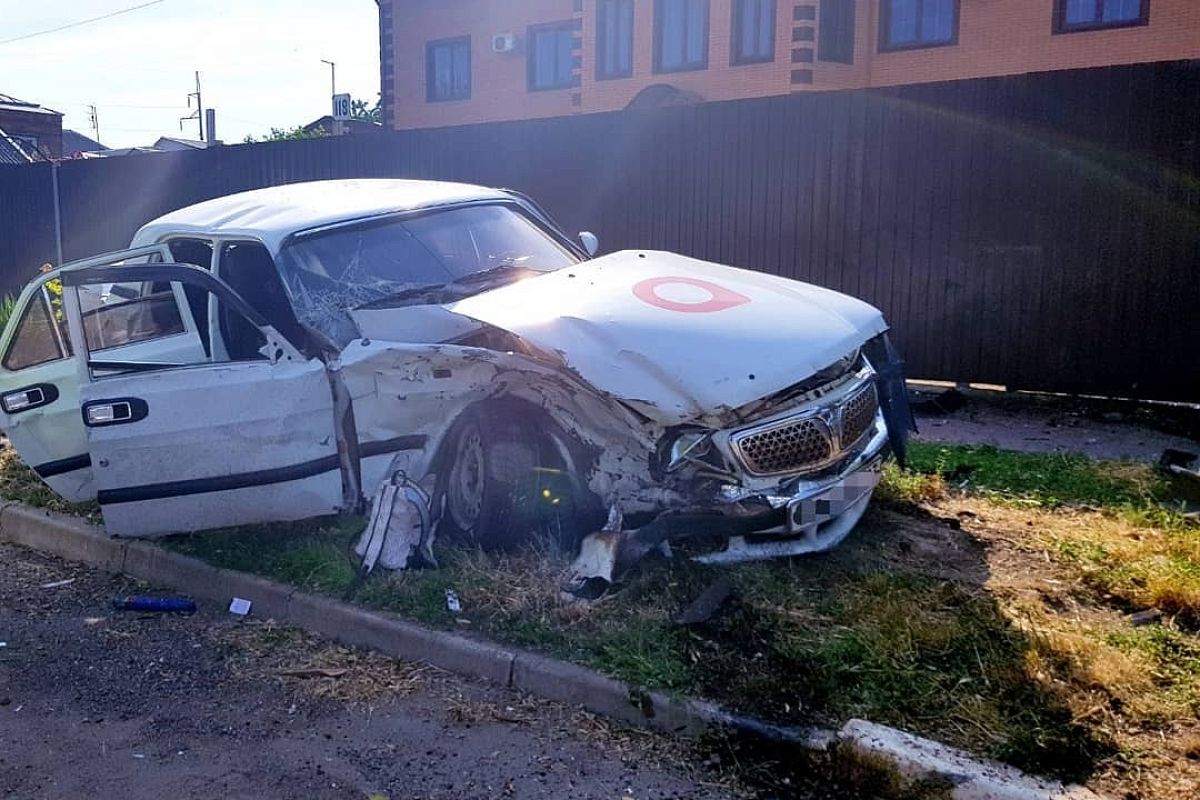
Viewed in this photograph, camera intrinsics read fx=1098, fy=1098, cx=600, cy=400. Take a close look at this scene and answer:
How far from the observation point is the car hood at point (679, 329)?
4.03 m

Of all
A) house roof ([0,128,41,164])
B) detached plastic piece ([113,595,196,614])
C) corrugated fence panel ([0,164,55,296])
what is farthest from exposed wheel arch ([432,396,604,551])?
house roof ([0,128,41,164])

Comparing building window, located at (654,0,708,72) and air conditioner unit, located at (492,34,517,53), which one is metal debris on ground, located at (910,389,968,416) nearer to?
building window, located at (654,0,708,72)

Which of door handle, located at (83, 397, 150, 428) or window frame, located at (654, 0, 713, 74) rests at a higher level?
window frame, located at (654, 0, 713, 74)

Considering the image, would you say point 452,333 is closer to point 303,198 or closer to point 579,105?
point 303,198

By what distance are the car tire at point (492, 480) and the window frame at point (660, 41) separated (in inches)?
684

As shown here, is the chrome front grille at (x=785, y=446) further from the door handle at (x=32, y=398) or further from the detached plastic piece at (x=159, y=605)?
the door handle at (x=32, y=398)

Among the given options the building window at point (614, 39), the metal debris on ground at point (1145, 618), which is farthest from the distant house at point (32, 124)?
the metal debris on ground at point (1145, 618)

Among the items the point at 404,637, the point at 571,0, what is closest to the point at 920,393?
the point at 404,637

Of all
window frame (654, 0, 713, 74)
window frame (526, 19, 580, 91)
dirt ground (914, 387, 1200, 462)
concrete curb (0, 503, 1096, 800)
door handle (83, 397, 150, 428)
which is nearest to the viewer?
concrete curb (0, 503, 1096, 800)

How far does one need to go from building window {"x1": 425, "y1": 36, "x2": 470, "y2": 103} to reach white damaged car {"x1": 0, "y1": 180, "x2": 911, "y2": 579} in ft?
68.2

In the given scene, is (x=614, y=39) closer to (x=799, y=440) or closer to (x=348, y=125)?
(x=348, y=125)

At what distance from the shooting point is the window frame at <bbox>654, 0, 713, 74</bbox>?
2075 cm

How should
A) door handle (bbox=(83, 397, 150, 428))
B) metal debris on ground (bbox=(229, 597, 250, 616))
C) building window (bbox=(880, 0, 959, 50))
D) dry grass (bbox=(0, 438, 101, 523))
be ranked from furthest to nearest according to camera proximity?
1. building window (bbox=(880, 0, 959, 50))
2. dry grass (bbox=(0, 438, 101, 523))
3. metal debris on ground (bbox=(229, 597, 250, 616))
4. door handle (bbox=(83, 397, 150, 428))

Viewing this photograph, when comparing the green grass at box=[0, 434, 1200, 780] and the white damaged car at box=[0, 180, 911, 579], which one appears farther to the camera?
the white damaged car at box=[0, 180, 911, 579]
